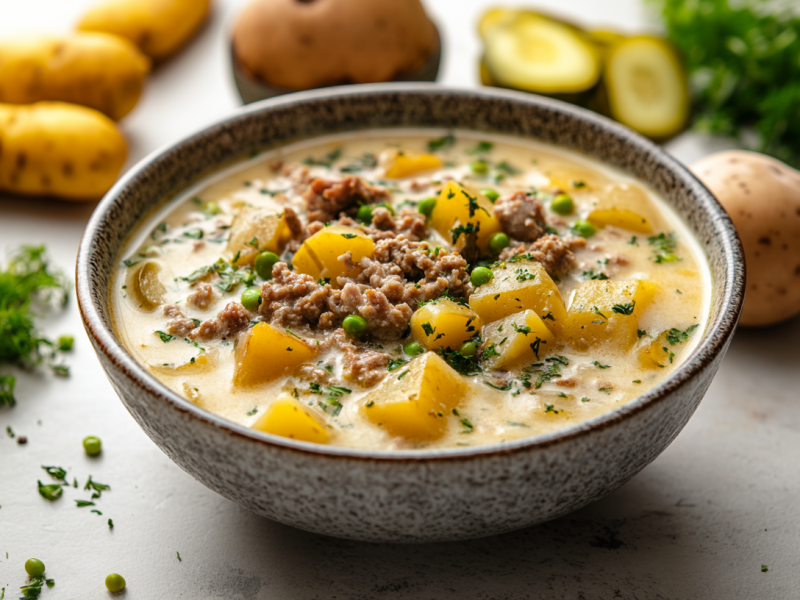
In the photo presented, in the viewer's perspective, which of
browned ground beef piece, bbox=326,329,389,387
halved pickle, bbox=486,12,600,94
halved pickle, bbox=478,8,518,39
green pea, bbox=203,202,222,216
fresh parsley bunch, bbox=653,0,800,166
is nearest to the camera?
browned ground beef piece, bbox=326,329,389,387

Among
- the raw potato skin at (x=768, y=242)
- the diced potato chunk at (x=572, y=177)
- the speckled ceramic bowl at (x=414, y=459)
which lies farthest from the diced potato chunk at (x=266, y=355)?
the raw potato skin at (x=768, y=242)

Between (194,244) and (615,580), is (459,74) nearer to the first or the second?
(194,244)

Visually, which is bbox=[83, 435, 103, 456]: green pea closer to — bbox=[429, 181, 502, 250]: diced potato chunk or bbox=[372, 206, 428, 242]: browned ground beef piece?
bbox=[372, 206, 428, 242]: browned ground beef piece

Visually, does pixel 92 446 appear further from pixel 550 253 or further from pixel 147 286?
pixel 550 253

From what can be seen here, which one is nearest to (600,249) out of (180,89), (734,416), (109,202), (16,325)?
(734,416)

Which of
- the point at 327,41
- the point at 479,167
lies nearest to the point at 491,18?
the point at 327,41

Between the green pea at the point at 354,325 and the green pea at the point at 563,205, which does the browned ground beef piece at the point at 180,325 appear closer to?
the green pea at the point at 354,325

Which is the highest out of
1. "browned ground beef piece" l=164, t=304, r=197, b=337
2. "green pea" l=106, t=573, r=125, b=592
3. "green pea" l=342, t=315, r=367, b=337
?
"green pea" l=342, t=315, r=367, b=337

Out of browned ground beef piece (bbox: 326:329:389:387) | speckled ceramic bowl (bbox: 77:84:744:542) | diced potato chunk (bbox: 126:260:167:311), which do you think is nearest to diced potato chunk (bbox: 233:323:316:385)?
browned ground beef piece (bbox: 326:329:389:387)
